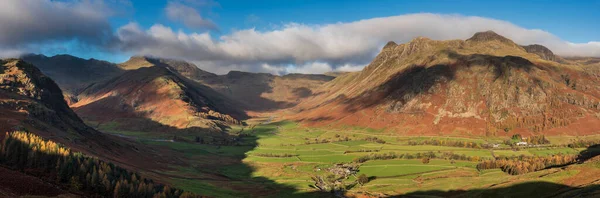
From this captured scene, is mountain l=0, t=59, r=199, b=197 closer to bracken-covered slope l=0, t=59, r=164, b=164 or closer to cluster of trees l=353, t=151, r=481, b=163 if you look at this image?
bracken-covered slope l=0, t=59, r=164, b=164

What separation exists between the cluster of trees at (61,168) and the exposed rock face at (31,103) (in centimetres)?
2312

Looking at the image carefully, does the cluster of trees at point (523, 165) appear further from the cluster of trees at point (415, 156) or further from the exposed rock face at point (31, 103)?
the exposed rock face at point (31, 103)

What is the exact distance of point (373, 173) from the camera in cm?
12125

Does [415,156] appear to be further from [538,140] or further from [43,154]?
[43,154]

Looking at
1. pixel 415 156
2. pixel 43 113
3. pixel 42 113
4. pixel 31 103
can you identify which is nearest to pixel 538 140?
pixel 415 156

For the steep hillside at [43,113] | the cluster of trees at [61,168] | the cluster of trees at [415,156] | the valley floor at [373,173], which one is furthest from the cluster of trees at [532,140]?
the cluster of trees at [61,168]

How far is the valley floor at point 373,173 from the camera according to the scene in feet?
249

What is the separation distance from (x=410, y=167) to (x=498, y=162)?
2683cm

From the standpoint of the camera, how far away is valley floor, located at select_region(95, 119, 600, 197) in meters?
75.9

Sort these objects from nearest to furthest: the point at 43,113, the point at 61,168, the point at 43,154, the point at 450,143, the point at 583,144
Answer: the point at 61,168 < the point at 43,154 < the point at 43,113 < the point at 583,144 < the point at 450,143

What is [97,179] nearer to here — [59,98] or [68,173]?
[68,173]

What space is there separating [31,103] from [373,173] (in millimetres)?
104896

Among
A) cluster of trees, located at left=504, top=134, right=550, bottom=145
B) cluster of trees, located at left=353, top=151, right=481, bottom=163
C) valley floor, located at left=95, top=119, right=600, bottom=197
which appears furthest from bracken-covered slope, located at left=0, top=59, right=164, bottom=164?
cluster of trees, located at left=504, top=134, right=550, bottom=145

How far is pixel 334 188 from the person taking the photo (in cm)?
10562
